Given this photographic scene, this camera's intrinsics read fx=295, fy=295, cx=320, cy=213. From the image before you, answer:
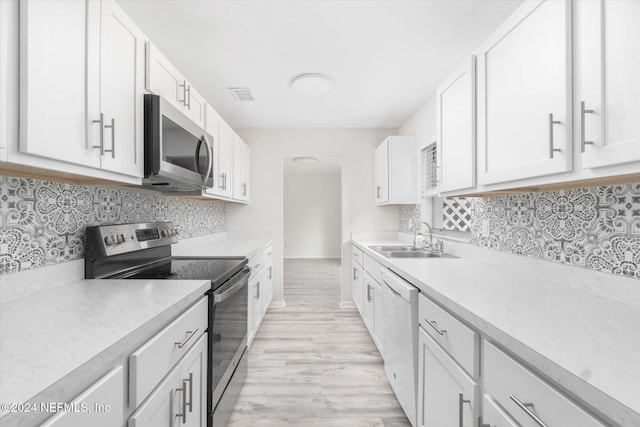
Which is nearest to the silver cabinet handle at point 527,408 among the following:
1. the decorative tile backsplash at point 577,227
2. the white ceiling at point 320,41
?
the decorative tile backsplash at point 577,227

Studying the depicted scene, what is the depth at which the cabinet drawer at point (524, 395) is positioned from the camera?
0.65 meters

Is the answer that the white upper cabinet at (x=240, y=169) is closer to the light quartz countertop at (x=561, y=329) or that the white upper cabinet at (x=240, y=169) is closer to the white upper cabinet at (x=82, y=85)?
the white upper cabinet at (x=82, y=85)

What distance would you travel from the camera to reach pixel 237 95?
2.87 metres

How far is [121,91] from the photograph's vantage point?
121 cm

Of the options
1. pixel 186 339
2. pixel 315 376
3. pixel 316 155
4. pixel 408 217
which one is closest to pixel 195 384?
pixel 186 339

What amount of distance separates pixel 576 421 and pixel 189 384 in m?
1.22

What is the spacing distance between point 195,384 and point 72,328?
61 cm

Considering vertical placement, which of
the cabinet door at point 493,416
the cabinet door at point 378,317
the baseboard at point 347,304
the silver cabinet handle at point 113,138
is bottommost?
the baseboard at point 347,304

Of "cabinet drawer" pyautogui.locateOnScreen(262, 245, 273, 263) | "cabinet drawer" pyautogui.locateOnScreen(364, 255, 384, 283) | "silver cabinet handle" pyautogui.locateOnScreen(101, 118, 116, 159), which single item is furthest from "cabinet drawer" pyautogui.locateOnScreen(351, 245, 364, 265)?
"silver cabinet handle" pyautogui.locateOnScreen(101, 118, 116, 159)

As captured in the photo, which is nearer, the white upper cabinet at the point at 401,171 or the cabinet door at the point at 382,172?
the white upper cabinet at the point at 401,171

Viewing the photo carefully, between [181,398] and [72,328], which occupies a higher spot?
[72,328]

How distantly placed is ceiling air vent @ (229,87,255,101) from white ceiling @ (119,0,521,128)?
0.06 metres

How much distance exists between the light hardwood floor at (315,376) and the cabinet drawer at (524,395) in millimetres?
1081

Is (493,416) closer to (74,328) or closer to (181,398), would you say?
(181,398)
